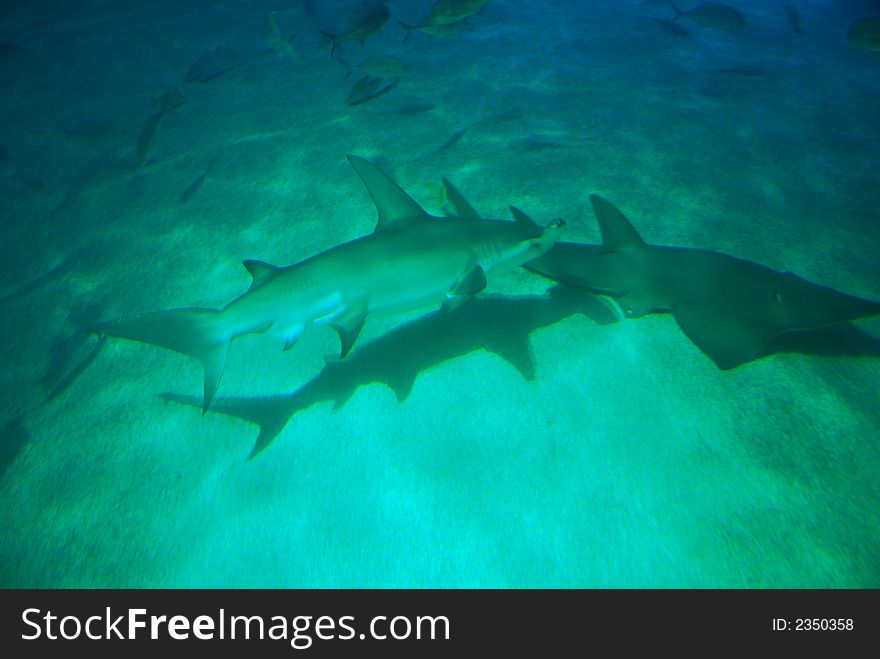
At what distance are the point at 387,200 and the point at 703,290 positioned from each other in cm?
243

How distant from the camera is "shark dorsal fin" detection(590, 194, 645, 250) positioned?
3.51 metres

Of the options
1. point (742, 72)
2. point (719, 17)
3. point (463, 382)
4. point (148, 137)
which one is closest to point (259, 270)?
point (463, 382)

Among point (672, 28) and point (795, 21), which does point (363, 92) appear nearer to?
point (672, 28)

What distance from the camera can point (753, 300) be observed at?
9.72 feet

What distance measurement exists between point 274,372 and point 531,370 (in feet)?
6.98

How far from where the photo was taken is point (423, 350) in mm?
3420

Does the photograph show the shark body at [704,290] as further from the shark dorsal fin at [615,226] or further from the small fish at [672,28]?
the small fish at [672,28]

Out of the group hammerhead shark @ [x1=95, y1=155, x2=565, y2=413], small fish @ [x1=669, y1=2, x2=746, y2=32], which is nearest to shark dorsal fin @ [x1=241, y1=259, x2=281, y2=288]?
hammerhead shark @ [x1=95, y1=155, x2=565, y2=413]

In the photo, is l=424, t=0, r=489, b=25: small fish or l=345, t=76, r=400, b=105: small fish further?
l=345, t=76, r=400, b=105: small fish

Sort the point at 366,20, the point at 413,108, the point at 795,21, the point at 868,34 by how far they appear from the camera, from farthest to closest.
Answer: the point at 795,21, the point at 868,34, the point at 413,108, the point at 366,20

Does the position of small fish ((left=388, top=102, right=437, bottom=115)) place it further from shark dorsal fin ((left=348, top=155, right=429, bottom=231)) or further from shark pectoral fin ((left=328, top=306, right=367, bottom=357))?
shark pectoral fin ((left=328, top=306, right=367, bottom=357))

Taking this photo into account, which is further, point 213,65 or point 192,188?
point 213,65

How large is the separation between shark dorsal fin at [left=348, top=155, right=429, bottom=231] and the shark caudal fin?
1305 millimetres
